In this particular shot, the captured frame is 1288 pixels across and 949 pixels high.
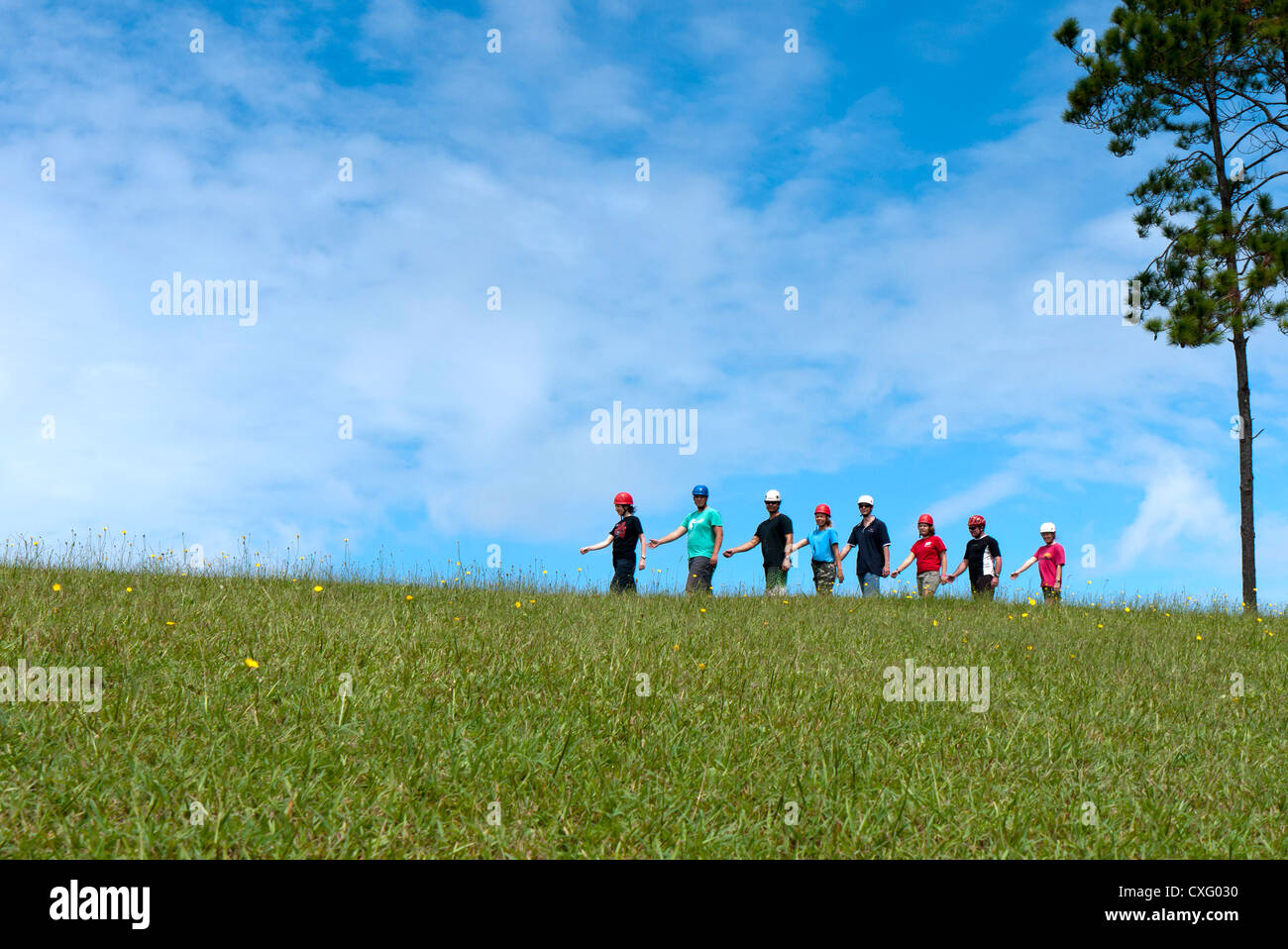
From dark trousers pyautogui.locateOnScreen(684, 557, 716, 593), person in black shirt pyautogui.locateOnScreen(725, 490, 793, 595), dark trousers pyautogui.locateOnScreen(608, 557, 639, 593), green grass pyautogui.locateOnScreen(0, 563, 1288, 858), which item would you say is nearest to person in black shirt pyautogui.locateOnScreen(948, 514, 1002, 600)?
person in black shirt pyautogui.locateOnScreen(725, 490, 793, 595)

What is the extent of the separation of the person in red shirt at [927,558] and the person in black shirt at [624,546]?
14.6 ft

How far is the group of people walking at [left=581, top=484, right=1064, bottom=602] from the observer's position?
14.1 m

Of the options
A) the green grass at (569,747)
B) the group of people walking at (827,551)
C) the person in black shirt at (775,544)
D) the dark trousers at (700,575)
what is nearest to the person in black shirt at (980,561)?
the group of people walking at (827,551)

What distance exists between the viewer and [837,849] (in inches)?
145

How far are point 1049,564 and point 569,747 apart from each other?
43.6 ft

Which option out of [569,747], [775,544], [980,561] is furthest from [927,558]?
[569,747]

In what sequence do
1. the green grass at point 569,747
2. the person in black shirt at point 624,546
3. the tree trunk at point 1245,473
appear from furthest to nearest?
the tree trunk at point 1245,473 → the person in black shirt at point 624,546 → the green grass at point 569,747

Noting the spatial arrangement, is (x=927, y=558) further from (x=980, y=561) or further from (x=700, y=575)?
(x=700, y=575)

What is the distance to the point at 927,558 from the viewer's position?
49.5 feet

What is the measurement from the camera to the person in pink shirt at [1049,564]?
1533 centimetres

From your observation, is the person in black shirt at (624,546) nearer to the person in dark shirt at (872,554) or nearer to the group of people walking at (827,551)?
the group of people walking at (827,551)
